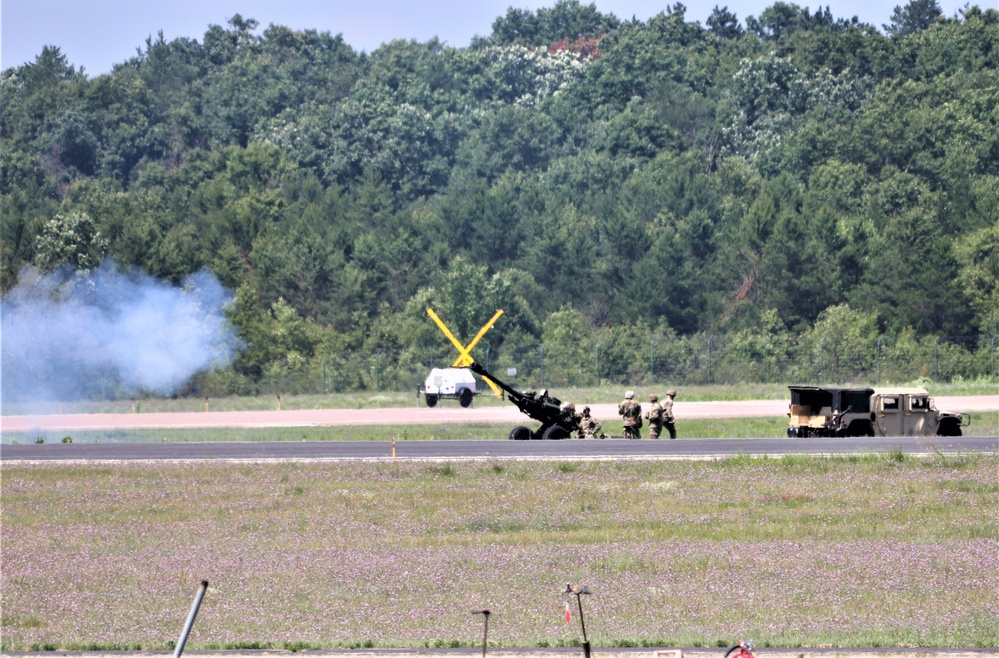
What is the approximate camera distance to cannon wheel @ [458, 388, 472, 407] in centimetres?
6356

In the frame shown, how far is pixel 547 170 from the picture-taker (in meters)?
132

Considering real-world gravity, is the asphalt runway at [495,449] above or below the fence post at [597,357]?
below

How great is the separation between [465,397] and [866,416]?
2512 centimetres

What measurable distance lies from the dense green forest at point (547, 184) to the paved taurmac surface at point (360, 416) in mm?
13138

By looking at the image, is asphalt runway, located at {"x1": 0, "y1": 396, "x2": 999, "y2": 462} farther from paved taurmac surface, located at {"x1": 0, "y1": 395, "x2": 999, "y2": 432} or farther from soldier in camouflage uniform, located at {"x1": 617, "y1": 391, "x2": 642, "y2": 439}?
soldier in camouflage uniform, located at {"x1": 617, "y1": 391, "x2": 642, "y2": 439}

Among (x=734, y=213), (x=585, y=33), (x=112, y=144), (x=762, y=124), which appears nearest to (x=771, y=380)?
(x=734, y=213)

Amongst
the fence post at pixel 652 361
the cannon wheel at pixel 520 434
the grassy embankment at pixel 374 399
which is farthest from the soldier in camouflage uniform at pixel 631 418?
the fence post at pixel 652 361

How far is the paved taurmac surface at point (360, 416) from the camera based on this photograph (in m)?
53.7

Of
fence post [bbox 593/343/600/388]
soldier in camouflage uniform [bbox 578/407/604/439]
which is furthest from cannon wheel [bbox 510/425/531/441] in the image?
fence post [bbox 593/343/600/388]

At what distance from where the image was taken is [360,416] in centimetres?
5775

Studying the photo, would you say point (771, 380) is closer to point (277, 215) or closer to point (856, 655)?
point (277, 215)

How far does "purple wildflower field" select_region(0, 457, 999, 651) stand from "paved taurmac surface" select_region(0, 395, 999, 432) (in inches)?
754

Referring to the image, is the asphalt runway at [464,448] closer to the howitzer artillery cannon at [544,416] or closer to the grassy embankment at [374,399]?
the howitzer artillery cannon at [544,416]

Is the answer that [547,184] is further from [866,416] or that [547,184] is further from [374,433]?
[866,416]
